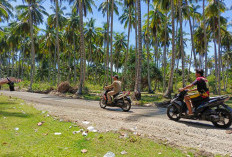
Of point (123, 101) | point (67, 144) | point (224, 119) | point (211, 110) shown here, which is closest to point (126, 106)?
point (123, 101)

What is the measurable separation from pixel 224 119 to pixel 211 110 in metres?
0.43

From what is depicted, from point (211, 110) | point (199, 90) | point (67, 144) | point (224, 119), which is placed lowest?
point (67, 144)

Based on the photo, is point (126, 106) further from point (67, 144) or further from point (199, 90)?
point (67, 144)

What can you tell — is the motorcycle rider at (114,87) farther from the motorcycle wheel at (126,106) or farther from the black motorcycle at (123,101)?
the motorcycle wheel at (126,106)

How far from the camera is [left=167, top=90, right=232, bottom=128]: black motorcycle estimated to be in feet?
17.7

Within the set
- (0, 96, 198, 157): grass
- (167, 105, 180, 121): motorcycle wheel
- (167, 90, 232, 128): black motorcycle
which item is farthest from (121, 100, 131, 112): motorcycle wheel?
(0, 96, 198, 157): grass

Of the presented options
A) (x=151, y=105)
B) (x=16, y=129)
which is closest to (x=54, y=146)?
(x=16, y=129)

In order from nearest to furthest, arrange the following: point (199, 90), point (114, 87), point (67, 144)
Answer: point (67, 144) < point (199, 90) < point (114, 87)

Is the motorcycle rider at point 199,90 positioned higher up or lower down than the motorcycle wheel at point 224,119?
higher up

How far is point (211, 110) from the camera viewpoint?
5543 millimetres

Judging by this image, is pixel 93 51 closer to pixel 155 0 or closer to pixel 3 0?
pixel 3 0

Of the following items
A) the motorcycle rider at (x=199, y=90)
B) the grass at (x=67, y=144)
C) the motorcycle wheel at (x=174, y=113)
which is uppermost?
the motorcycle rider at (x=199, y=90)

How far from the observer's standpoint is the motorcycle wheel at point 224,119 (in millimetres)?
5305

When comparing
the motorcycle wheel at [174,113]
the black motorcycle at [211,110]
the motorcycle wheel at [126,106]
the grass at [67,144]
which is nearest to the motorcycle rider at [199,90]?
the black motorcycle at [211,110]
